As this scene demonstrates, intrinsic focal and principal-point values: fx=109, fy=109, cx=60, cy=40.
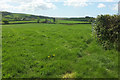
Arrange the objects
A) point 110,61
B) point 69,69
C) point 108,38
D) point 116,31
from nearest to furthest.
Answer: point 69,69 < point 110,61 < point 116,31 < point 108,38

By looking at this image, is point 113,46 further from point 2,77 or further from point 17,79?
point 2,77

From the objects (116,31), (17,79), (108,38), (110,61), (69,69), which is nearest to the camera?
(17,79)

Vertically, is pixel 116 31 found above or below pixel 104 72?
above

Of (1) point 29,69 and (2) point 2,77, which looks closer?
(2) point 2,77

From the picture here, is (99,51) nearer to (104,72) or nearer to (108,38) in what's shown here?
(108,38)

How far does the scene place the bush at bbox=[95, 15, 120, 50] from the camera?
7.88m

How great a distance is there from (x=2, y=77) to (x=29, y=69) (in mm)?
1298

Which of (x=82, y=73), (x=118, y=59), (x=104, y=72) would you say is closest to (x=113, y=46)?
(x=118, y=59)

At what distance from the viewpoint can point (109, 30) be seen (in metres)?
8.21

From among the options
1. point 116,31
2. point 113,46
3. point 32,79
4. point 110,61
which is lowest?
point 32,79

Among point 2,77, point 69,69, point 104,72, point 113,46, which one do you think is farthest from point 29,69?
point 113,46

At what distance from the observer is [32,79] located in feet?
16.5

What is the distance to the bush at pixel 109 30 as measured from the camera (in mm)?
7878

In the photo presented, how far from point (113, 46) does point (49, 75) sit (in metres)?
5.35
